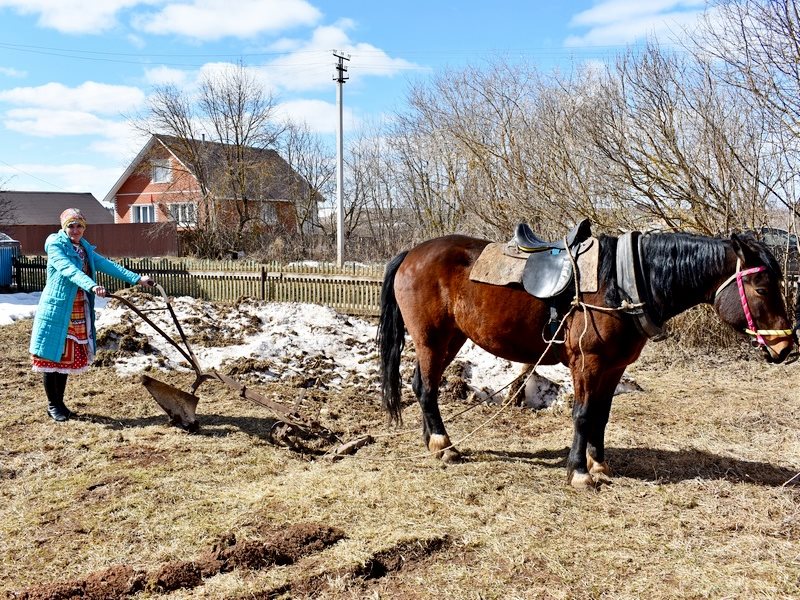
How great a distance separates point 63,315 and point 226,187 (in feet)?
71.5

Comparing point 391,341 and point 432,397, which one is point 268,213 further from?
point 432,397

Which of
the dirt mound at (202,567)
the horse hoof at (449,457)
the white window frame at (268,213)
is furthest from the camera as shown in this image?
the white window frame at (268,213)

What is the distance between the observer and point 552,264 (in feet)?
13.9

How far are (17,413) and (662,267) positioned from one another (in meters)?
5.58

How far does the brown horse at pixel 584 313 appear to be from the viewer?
3.64m

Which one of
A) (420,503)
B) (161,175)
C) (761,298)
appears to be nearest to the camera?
(761,298)

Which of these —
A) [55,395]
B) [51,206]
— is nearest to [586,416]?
[55,395]

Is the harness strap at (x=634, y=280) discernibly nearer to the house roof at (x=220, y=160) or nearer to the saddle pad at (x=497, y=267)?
the saddle pad at (x=497, y=267)

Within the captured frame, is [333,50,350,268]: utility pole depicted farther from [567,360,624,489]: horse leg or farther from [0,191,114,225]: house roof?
[0,191,114,225]: house roof

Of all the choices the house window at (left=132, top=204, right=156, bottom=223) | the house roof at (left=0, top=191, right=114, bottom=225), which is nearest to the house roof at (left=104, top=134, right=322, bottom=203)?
the house window at (left=132, top=204, right=156, bottom=223)

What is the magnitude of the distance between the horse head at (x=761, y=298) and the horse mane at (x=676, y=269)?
4.8 inches

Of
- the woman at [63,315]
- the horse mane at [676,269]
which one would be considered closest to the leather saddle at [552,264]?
the horse mane at [676,269]

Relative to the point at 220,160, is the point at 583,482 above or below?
below

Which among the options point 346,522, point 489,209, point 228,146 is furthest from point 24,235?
point 346,522
